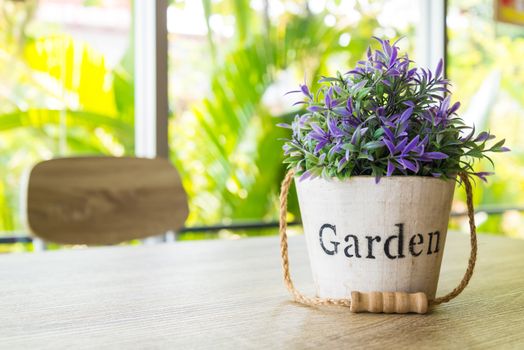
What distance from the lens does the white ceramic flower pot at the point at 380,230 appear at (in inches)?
22.6

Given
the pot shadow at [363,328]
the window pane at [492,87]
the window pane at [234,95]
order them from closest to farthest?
the pot shadow at [363,328]
the window pane at [234,95]
the window pane at [492,87]

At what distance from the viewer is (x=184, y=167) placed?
2900mm

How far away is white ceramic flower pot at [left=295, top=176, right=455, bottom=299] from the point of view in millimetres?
574

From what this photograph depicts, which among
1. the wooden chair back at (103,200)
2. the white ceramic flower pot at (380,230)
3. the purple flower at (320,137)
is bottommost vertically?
the wooden chair back at (103,200)

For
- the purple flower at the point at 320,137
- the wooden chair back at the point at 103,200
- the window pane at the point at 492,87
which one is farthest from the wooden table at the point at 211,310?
the window pane at the point at 492,87

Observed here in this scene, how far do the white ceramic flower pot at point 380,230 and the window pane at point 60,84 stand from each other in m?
2.11

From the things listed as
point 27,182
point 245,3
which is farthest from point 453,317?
point 245,3

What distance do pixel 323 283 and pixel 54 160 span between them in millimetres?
948

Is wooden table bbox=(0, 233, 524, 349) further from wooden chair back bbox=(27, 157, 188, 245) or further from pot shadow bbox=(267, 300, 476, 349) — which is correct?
wooden chair back bbox=(27, 157, 188, 245)

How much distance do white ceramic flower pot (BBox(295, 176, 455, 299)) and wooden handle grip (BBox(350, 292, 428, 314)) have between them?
0.06 ft

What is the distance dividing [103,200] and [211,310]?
2.85ft

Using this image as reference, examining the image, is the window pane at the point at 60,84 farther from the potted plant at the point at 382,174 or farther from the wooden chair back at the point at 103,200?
the potted plant at the point at 382,174

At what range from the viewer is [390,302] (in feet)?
1.85

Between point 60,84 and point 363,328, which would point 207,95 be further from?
point 363,328
